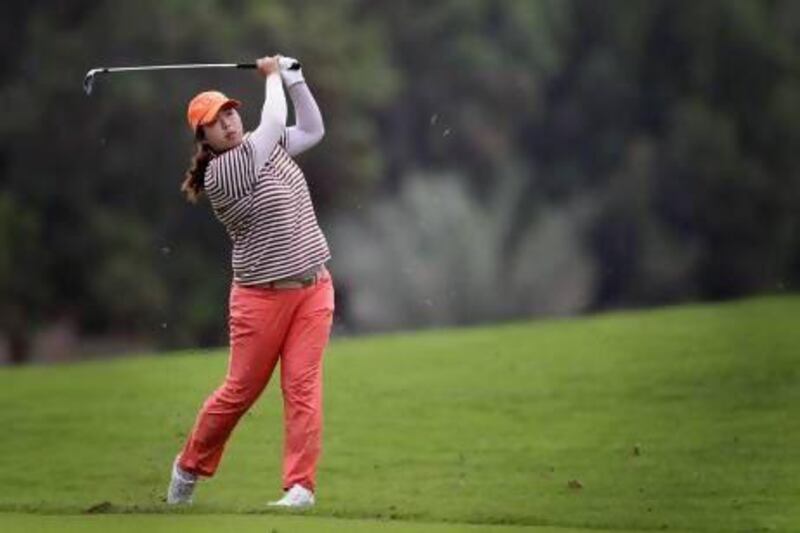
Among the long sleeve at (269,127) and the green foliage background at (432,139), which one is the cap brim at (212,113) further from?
the green foliage background at (432,139)

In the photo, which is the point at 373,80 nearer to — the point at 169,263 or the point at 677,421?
the point at 169,263

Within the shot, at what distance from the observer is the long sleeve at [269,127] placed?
8.87 m

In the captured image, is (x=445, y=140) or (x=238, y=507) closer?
(x=238, y=507)

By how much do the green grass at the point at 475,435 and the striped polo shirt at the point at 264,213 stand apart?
0.95 meters

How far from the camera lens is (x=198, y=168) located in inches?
355

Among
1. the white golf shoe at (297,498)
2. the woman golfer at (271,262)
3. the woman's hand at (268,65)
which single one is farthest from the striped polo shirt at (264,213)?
the white golf shoe at (297,498)

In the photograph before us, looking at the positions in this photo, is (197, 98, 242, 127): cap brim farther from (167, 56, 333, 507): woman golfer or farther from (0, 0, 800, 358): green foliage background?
(0, 0, 800, 358): green foliage background

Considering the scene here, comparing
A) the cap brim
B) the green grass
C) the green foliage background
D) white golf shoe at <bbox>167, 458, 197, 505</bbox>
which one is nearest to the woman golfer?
the cap brim

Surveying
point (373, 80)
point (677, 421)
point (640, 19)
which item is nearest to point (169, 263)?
point (373, 80)

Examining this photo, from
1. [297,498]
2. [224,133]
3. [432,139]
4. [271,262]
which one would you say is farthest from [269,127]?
[432,139]

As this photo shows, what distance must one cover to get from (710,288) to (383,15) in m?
12.3

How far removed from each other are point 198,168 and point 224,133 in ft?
0.57

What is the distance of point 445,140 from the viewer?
200 ft

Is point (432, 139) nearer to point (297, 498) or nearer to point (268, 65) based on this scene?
point (268, 65)
